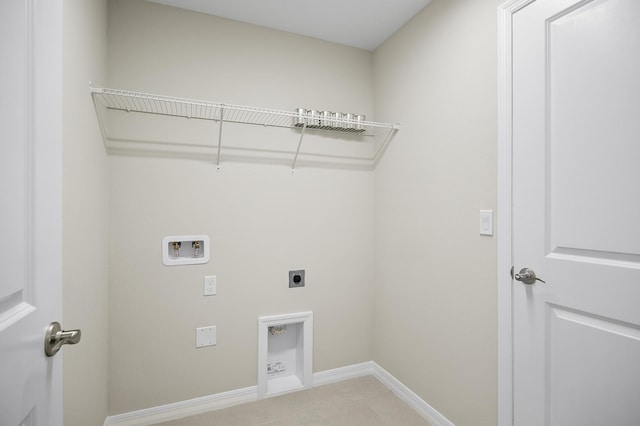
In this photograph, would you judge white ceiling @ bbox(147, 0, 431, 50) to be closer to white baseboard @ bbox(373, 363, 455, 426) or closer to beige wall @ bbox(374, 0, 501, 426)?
beige wall @ bbox(374, 0, 501, 426)

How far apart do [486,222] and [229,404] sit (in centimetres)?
194

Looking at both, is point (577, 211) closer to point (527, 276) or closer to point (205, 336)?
point (527, 276)

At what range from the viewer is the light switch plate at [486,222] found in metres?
1.51

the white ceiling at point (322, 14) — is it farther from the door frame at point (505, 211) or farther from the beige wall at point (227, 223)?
the door frame at point (505, 211)

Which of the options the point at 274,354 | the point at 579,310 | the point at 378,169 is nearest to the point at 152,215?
the point at 274,354

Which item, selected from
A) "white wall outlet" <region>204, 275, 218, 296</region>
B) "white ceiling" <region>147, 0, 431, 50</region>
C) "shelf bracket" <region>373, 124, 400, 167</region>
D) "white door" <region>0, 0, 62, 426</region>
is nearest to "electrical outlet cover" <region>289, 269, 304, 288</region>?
"white wall outlet" <region>204, 275, 218, 296</region>

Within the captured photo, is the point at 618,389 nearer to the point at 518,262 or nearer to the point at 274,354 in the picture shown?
the point at 518,262

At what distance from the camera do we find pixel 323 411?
6.43 ft

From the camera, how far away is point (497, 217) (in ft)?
4.85

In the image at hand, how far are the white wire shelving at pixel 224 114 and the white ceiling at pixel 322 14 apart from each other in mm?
610

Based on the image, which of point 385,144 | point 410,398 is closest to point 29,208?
point 385,144

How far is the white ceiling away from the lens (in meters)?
1.89

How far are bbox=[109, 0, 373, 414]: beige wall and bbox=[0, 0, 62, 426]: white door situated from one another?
1.13m

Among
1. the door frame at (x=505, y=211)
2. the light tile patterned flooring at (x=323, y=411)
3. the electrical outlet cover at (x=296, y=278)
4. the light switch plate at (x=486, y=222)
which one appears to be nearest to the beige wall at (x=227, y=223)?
the electrical outlet cover at (x=296, y=278)
